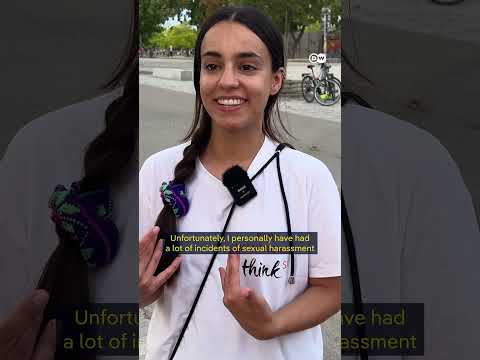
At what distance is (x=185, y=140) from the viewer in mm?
1184

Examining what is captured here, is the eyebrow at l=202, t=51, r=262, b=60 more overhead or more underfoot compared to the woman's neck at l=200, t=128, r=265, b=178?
more overhead

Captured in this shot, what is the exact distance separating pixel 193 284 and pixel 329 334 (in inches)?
16.0

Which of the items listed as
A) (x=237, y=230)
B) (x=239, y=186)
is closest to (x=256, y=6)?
(x=239, y=186)

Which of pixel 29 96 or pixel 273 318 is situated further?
pixel 29 96

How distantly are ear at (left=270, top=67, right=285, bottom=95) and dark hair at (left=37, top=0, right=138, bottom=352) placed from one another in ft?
1.21

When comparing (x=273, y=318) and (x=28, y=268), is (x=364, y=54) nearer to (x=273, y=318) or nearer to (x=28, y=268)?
(x=273, y=318)

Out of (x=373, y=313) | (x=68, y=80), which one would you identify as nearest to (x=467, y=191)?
(x=373, y=313)

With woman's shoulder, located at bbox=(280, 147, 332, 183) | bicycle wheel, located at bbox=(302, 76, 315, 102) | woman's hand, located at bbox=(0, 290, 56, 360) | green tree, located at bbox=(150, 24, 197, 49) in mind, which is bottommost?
woman's hand, located at bbox=(0, 290, 56, 360)

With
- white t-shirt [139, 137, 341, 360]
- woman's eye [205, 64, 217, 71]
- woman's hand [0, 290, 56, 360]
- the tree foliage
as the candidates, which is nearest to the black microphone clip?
white t-shirt [139, 137, 341, 360]

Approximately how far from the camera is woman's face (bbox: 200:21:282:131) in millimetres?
1053

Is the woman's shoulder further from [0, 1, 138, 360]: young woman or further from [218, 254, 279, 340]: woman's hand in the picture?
[0, 1, 138, 360]: young woman

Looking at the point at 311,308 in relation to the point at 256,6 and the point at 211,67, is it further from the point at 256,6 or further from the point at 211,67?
the point at 256,6

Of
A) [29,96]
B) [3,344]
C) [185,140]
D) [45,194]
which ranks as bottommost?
[3,344]

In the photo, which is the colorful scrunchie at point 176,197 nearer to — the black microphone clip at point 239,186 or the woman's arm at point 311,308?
the black microphone clip at point 239,186
